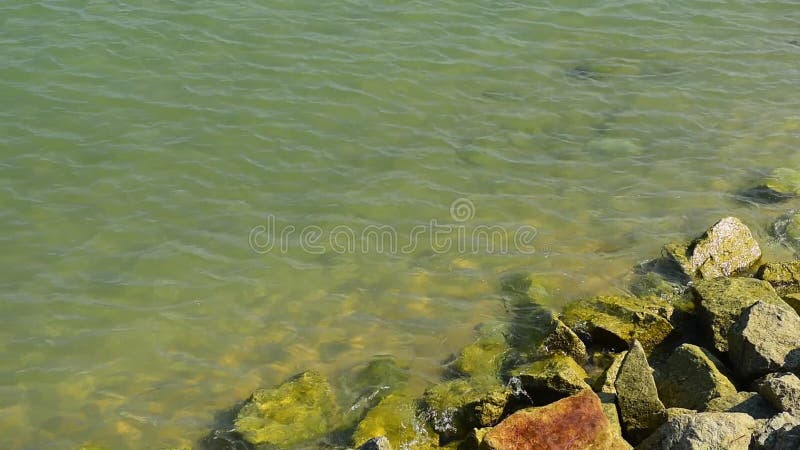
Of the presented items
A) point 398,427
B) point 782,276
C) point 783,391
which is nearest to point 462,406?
point 398,427

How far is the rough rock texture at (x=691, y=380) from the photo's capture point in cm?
654

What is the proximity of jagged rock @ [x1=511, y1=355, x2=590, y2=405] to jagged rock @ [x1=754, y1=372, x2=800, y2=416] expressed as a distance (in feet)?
4.57

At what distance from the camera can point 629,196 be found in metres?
10.4

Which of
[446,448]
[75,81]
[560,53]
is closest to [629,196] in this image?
[560,53]

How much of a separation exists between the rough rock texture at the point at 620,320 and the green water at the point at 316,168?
0.52 m

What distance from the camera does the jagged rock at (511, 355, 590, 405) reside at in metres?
6.80

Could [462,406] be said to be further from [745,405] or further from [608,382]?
[745,405]

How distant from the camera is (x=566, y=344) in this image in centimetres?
776

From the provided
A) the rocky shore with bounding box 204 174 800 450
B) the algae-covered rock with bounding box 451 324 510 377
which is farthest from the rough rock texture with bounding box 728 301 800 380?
the algae-covered rock with bounding box 451 324 510 377

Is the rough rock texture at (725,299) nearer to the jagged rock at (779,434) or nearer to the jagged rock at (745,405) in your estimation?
the jagged rock at (745,405)

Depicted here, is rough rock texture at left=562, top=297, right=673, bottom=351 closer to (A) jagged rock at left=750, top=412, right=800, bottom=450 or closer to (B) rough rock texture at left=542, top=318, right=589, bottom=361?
(B) rough rock texture at left=542, top=318, right=589, bottom=361

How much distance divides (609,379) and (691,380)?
652mm

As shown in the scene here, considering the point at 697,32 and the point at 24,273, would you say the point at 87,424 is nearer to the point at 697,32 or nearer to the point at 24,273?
the point at 24,273

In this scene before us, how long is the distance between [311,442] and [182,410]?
1294 millimetres
